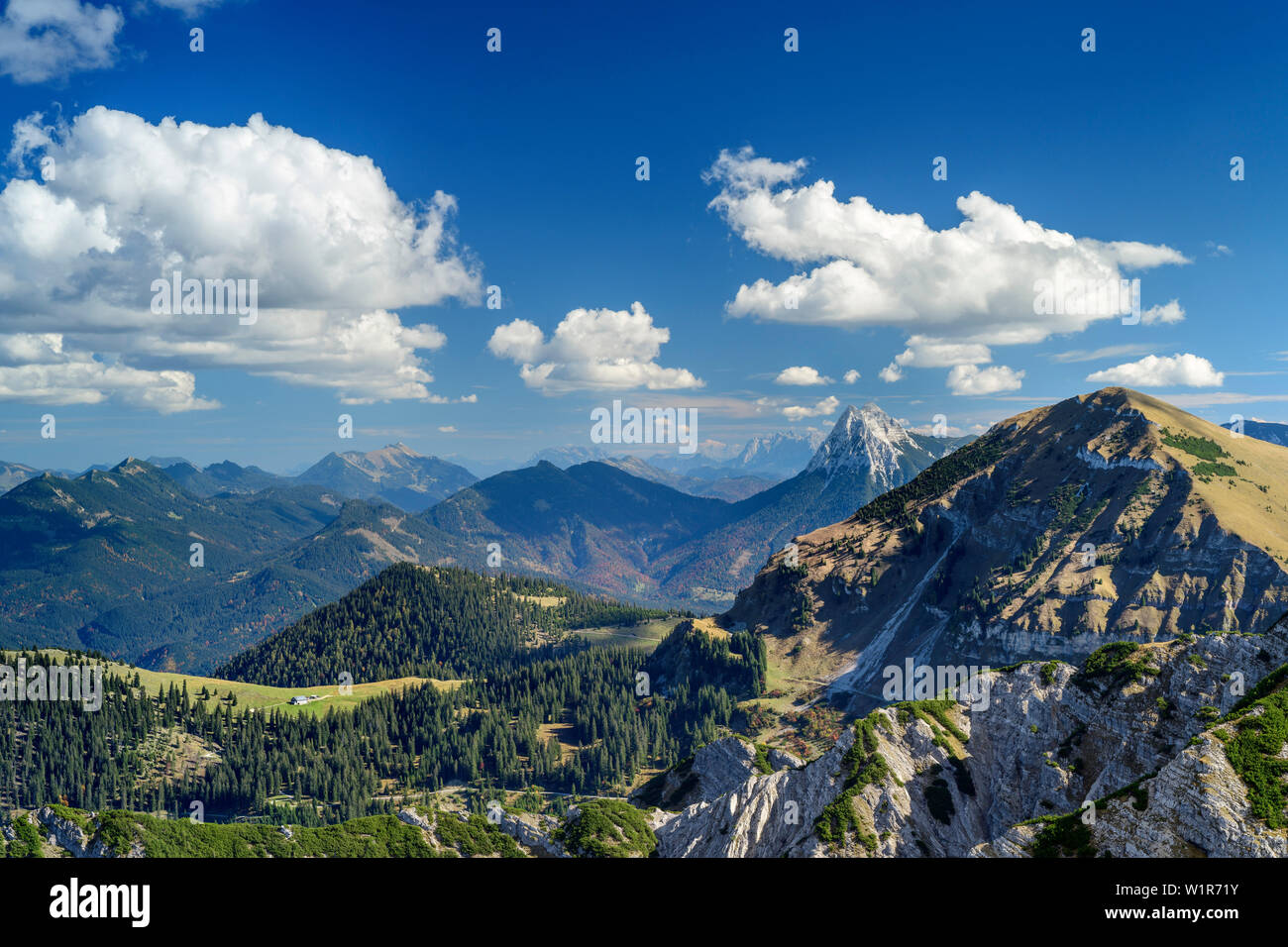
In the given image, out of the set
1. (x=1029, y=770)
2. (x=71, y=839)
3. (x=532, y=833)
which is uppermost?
(x=1029, y=770)

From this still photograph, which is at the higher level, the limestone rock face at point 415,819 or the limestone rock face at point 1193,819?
the limestone rock face at point 1193,819

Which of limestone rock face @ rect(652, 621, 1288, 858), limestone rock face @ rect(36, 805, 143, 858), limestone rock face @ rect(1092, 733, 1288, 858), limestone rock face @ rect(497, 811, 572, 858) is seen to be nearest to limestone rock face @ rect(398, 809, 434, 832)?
limestone rock face @ rect(497, 811, 572, 858)

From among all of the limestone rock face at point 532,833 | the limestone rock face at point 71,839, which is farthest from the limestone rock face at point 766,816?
the limestone rock face at point 71,839

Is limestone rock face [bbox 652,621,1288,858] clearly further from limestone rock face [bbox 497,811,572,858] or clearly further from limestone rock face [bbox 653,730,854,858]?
limestone rock face [bbox 497,811,572,858]

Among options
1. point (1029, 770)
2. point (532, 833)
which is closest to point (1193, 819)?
point (1029, 770)

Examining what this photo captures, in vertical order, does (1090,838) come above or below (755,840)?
above

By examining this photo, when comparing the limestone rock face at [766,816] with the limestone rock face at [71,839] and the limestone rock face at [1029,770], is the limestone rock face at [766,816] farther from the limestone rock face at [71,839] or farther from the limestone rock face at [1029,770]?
the limestone rock face at [71,839]

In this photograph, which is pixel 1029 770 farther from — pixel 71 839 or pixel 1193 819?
pixel 71 839

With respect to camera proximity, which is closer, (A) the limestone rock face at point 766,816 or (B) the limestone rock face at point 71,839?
(A) the limestone rock face at point 766,816

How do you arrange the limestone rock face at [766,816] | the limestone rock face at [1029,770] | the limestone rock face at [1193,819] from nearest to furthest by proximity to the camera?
the limestone rock face at [1193,819] → the limestone rock face at [1029,770] → the limestone rock face at [766,816]
